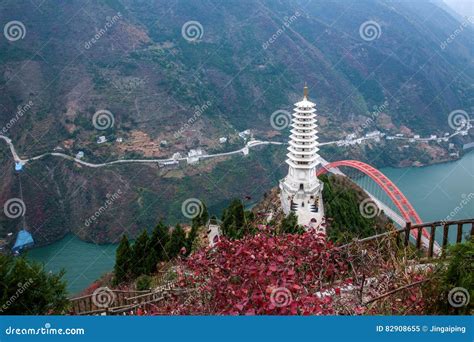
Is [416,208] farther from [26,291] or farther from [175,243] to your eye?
[26,291]

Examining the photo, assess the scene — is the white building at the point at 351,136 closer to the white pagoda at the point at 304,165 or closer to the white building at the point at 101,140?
the white building at the point at 101,140

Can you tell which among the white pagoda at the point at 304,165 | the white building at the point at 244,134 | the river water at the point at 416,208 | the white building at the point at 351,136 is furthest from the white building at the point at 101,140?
the white building at the point at 351,136

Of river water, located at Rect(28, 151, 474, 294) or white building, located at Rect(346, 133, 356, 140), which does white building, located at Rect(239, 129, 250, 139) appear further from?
river water, located at Rect(28, 151, 474, 294)

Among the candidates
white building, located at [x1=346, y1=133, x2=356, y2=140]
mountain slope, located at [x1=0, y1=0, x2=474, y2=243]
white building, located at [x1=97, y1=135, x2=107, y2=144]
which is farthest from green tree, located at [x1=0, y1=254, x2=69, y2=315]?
white building, located at [x1=346, y1=133, x2=356, y2=140]

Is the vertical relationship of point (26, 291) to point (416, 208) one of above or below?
below

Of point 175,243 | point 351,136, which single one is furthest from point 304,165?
point 351,136

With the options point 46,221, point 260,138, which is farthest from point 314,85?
point 46,221
